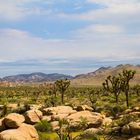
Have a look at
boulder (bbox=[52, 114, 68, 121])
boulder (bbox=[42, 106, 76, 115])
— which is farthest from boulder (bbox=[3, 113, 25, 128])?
boulder (bbox=[42, 106, 76, 115])

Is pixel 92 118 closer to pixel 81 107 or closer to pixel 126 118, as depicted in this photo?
pixel 126 118

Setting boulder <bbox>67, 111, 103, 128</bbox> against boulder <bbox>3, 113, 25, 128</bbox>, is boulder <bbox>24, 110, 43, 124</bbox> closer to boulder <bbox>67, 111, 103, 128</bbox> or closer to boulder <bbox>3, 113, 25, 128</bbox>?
boulder <bbox>67, 111, 103, 128</bbox>

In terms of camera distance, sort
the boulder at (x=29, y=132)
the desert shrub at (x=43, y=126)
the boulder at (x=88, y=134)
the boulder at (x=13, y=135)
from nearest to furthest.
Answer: the boulder at (x=13, y=135) < the boulder at (x=29, y=132) < the boulder at (x=88, y=134) < the desert shrub at (x=43, y=126)

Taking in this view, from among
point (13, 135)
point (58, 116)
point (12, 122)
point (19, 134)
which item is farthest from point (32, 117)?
point (13, 135)

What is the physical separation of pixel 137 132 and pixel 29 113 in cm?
1249

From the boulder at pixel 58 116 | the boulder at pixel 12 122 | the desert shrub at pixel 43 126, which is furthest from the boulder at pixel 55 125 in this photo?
the boulder at pixel 12 122

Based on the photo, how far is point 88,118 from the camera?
3988 cm

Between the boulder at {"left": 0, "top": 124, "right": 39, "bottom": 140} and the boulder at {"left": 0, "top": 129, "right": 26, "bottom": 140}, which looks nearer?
the boulder at {"left": 0, "top": 129, "right": 26, "bottom": 140}

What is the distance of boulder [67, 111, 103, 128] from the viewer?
38.6m

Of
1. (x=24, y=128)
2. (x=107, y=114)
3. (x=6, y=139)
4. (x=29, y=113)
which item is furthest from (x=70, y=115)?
(x=6, y=139)

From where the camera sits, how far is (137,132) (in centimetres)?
3319

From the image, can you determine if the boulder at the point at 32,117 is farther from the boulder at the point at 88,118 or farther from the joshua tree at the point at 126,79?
the joshua tree at the point at 126,79

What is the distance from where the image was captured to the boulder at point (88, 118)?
3859 centimetres

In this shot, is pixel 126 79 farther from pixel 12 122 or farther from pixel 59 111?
pixel 12 122
